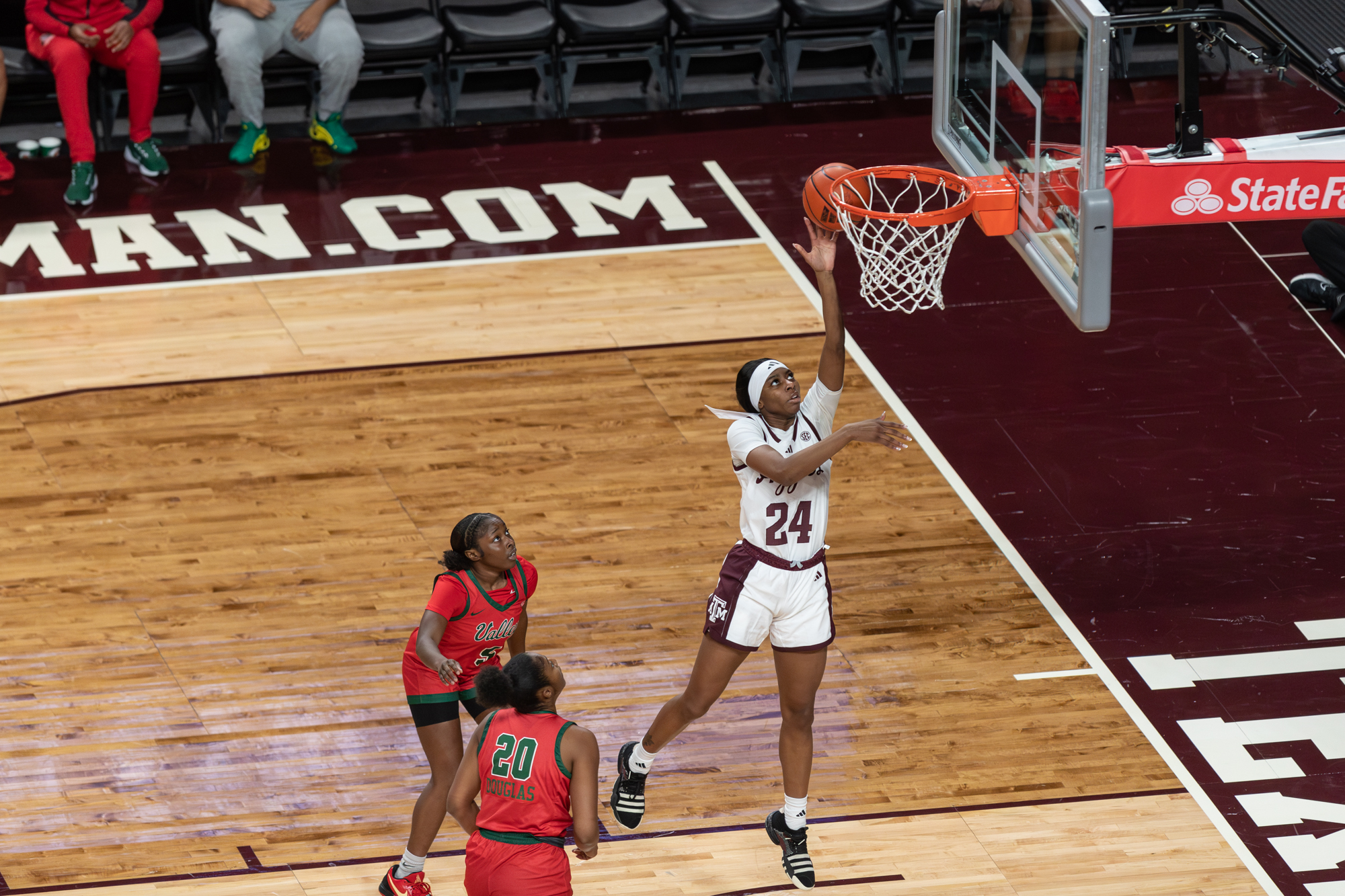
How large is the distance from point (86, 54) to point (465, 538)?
7.27 m

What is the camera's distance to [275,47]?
41.8ft

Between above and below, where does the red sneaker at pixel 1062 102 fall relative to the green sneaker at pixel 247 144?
above

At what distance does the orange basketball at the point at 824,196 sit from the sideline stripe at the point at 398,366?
135 inches

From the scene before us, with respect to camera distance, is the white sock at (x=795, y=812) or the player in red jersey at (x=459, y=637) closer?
the player in red jersey at (x=459, y=637)

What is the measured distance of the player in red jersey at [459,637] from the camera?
6.29m

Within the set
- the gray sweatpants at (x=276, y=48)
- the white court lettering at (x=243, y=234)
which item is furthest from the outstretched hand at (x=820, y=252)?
the gray sweatpants at (x=276, y=48)

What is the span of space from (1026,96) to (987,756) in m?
2.62

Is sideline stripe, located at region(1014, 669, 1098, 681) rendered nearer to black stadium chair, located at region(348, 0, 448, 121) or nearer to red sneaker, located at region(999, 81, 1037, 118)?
red sneaker, located at region(999, 81, 1037, 118)

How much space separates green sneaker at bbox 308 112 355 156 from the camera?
42.1ft

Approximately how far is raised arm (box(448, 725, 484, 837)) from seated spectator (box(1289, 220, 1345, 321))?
6.97 meters

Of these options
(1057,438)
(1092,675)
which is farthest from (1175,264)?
(1092,675)

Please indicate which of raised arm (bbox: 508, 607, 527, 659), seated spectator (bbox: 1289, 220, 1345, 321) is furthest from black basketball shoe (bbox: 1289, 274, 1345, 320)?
raised arm (bbox: 508, 607, 527, 659)

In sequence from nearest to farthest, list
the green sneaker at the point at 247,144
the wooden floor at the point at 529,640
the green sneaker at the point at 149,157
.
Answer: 1. the wooden floor at the point at 529,640
2. the green sneaker at the point at 149,157
3. the green sneaker at the point at 247,144

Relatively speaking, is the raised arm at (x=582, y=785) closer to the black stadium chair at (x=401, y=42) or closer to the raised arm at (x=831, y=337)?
the raised arm at (x=831, y=337)
